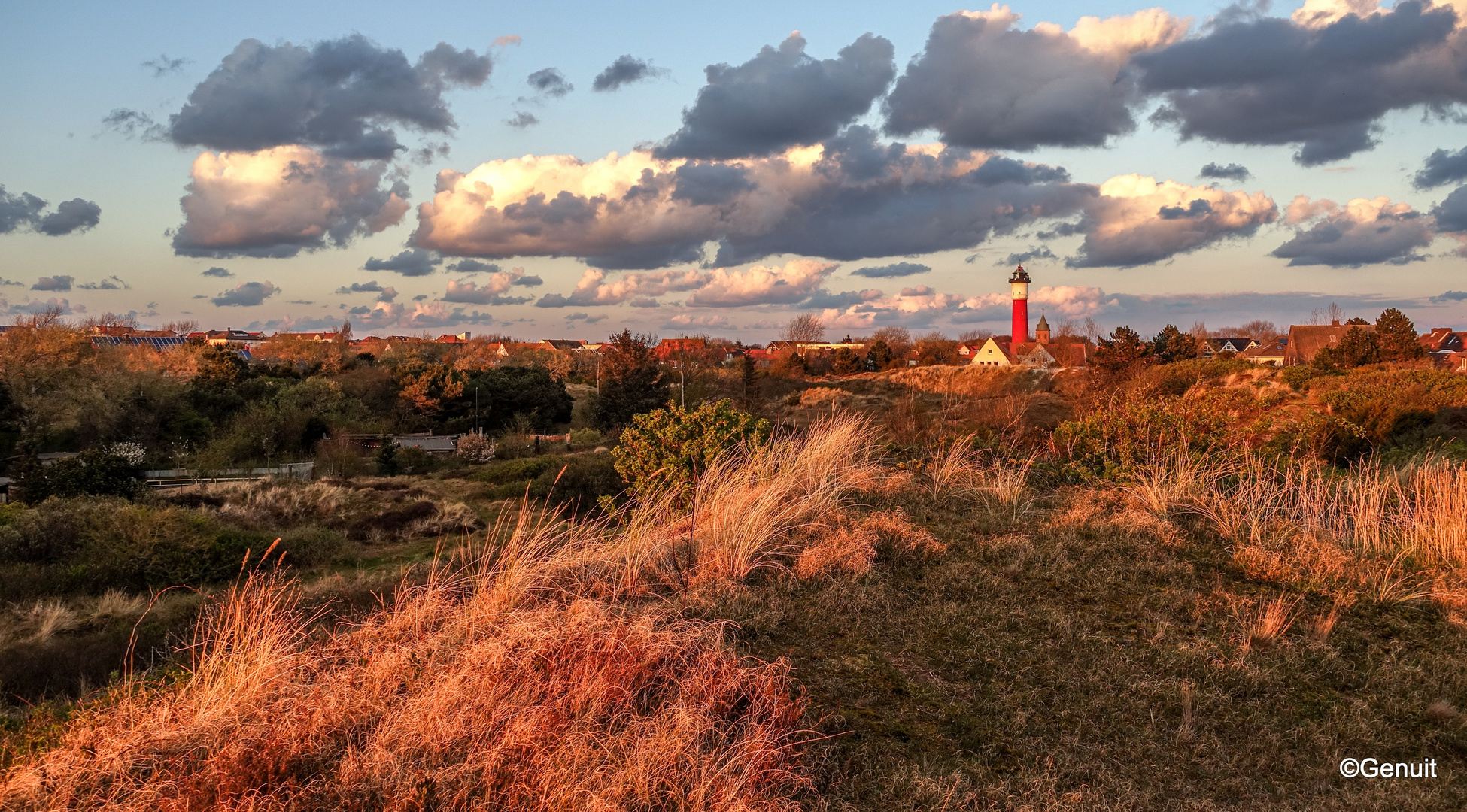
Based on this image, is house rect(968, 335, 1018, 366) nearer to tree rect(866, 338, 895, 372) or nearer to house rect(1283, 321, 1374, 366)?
tree rect(866, 338, 895, 372)

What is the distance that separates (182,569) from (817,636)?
1719cm

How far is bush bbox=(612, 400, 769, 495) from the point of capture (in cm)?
838

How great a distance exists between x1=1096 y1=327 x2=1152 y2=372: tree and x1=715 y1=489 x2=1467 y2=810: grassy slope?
33.8m

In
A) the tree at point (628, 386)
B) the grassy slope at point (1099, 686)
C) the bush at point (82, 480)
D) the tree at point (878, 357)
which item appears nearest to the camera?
the grassy slope at point (1099, 686)

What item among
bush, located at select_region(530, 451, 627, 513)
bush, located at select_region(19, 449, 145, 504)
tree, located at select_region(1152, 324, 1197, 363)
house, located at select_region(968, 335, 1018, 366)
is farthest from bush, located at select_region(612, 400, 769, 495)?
house, located at select_region(968, 335, 1018, 366)

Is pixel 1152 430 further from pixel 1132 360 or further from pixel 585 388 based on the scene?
pixel 585 388

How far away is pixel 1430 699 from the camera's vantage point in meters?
3.00

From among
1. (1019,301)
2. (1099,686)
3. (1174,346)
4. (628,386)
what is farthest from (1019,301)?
(1099,686)

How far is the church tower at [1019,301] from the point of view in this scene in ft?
233

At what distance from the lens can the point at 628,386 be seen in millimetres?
41281

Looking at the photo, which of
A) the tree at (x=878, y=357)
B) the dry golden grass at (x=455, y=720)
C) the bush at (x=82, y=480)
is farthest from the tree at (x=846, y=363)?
the dry golden grass at (x=455, y=720)

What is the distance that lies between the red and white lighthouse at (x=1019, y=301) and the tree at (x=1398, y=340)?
3918 centimetres

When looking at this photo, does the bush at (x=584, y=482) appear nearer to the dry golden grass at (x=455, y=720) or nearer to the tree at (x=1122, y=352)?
the dry golden grass at (x=455, y=720)

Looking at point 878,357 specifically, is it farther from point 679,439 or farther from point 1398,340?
point 679,439
